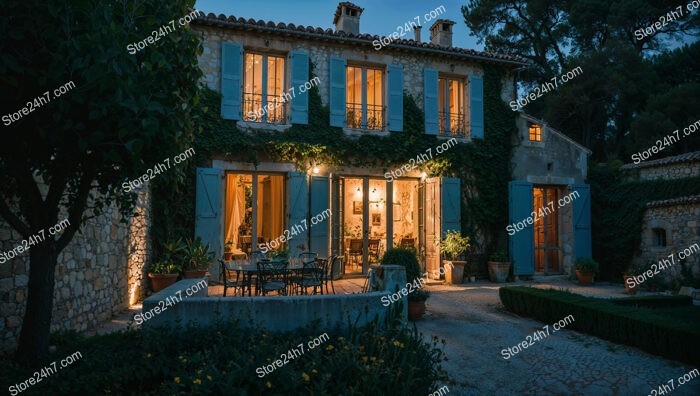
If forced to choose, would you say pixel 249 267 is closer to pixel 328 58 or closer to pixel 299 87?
pixel 299 87

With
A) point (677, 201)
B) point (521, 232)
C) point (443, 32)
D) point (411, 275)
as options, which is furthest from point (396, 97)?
point (677, 201)

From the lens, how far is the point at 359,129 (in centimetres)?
911

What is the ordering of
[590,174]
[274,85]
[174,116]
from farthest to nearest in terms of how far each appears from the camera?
1. [590,174]
2. [274,85]
3. [174,116]

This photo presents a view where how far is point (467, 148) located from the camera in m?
9.76

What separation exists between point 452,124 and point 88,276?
771cm

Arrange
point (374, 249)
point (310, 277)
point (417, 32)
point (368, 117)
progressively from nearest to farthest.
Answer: point (310, 277)
point (368, 117)
point (417, 32)
point (374, 249)

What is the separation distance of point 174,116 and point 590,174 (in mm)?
10261

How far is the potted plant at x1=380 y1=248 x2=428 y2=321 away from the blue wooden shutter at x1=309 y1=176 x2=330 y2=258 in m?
2.62

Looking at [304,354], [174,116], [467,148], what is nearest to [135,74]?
[174,116]

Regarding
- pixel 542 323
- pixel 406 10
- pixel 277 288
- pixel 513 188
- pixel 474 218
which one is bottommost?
pixel 542 323

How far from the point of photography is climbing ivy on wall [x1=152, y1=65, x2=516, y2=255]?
26.2 ft

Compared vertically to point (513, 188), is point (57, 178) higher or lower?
lower

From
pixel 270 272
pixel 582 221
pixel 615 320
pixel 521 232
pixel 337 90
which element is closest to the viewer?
pixel 615 320

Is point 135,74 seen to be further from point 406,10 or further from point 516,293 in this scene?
point 406,10
